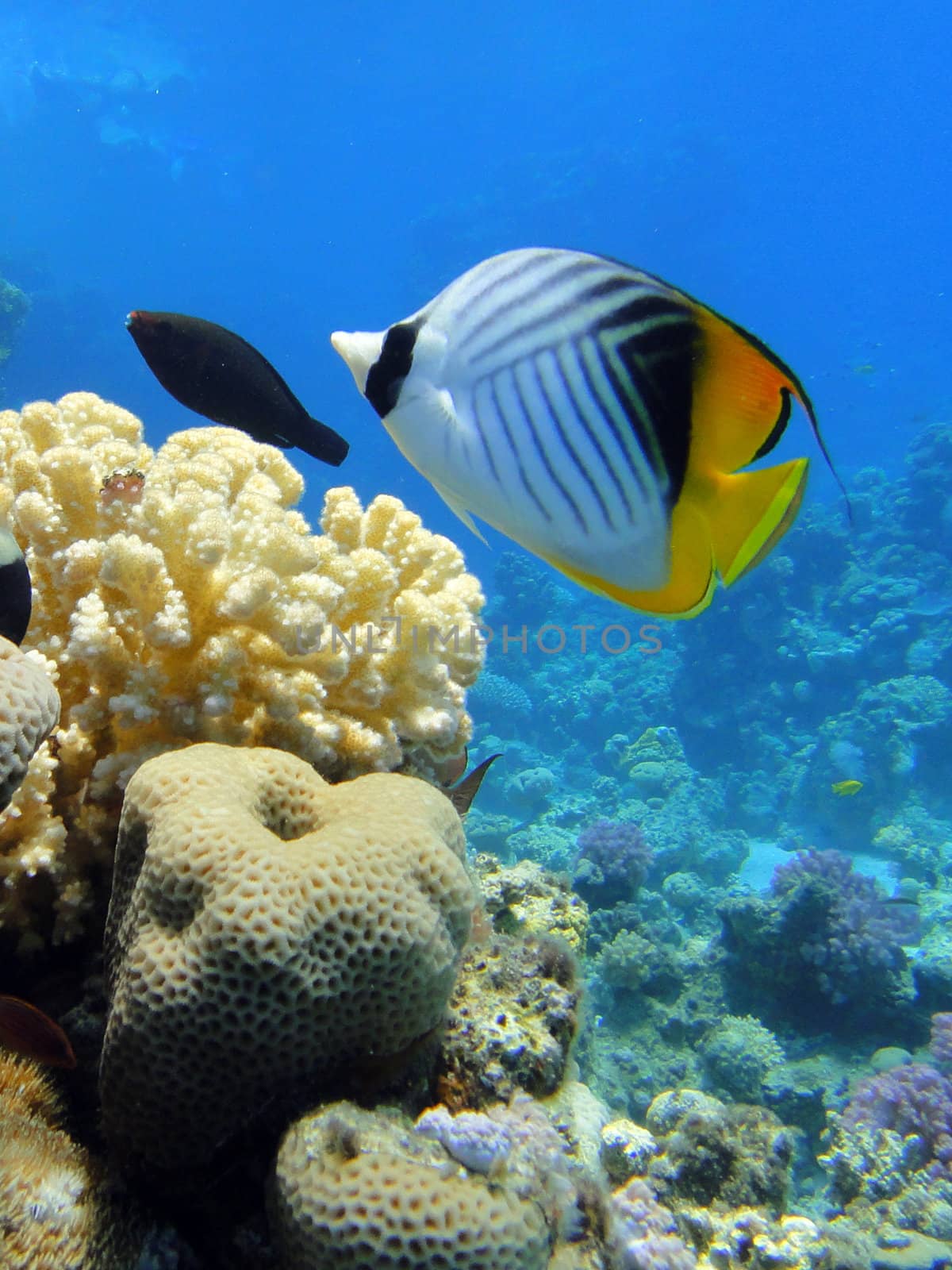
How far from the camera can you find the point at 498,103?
272 feet

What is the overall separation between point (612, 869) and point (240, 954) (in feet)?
27.4

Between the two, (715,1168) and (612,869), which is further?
(612,869)

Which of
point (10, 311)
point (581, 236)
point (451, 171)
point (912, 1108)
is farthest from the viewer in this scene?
point (451, 171)

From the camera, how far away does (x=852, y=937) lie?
7.29 metres

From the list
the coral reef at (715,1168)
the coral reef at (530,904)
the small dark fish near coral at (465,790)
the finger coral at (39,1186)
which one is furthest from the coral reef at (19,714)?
the coral reef at (715,1168)

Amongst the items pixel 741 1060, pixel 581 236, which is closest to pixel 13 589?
pixel 741 1060

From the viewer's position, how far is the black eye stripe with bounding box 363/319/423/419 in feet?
2.63

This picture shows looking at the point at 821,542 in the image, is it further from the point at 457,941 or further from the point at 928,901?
the point at 457,941

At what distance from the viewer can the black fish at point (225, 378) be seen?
2184mm

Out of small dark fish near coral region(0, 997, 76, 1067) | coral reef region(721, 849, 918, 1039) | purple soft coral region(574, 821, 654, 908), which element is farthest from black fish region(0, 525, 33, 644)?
purple soft coral region(574, 821, 654, 908)

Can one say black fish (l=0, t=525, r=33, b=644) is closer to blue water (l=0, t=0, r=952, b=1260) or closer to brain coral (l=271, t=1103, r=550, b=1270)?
brain coral (l=271, t=1103, r=550, b=1270)

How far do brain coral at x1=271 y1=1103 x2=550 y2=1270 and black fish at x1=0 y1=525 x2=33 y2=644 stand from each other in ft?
4.18

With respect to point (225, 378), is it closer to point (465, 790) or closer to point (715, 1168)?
point (465, 790)

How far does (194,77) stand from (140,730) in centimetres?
9737
